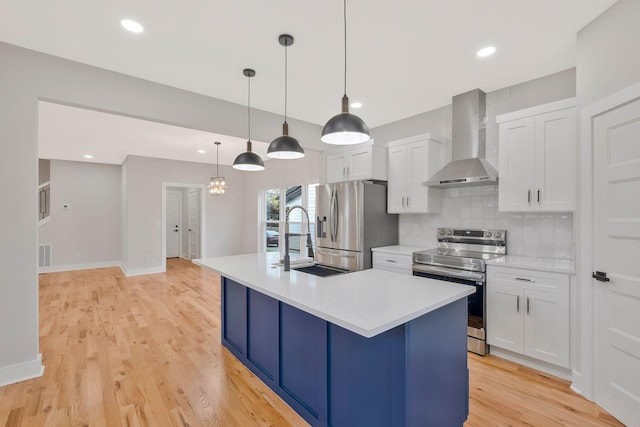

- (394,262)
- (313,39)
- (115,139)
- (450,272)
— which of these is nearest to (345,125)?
(313,39)

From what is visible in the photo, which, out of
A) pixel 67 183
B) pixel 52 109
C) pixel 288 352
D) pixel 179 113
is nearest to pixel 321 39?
pixel 179 113

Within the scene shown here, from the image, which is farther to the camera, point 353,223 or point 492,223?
point 353,223

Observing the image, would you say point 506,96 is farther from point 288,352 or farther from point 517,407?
point 288,352

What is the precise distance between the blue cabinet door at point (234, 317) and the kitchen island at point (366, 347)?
40 cm

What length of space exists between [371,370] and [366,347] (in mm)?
117

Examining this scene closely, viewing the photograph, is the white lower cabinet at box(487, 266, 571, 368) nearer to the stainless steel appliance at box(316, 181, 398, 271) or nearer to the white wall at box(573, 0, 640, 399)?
the white wall at box(573, 0, 640, 399)

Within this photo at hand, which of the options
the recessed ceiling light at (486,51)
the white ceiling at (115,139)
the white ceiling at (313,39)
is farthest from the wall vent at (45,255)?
the recessed ceiling light at (486,51)

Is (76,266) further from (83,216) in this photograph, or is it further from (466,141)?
(466,141)

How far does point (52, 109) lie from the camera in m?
3.78

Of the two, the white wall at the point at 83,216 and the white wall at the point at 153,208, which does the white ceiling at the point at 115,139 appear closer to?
the white wall at the point at 153,208

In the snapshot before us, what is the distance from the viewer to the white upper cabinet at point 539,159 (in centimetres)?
253

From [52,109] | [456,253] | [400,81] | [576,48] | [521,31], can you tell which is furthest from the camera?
[52,109]

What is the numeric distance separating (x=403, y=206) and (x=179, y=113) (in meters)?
2.91

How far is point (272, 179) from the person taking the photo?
283 inches
